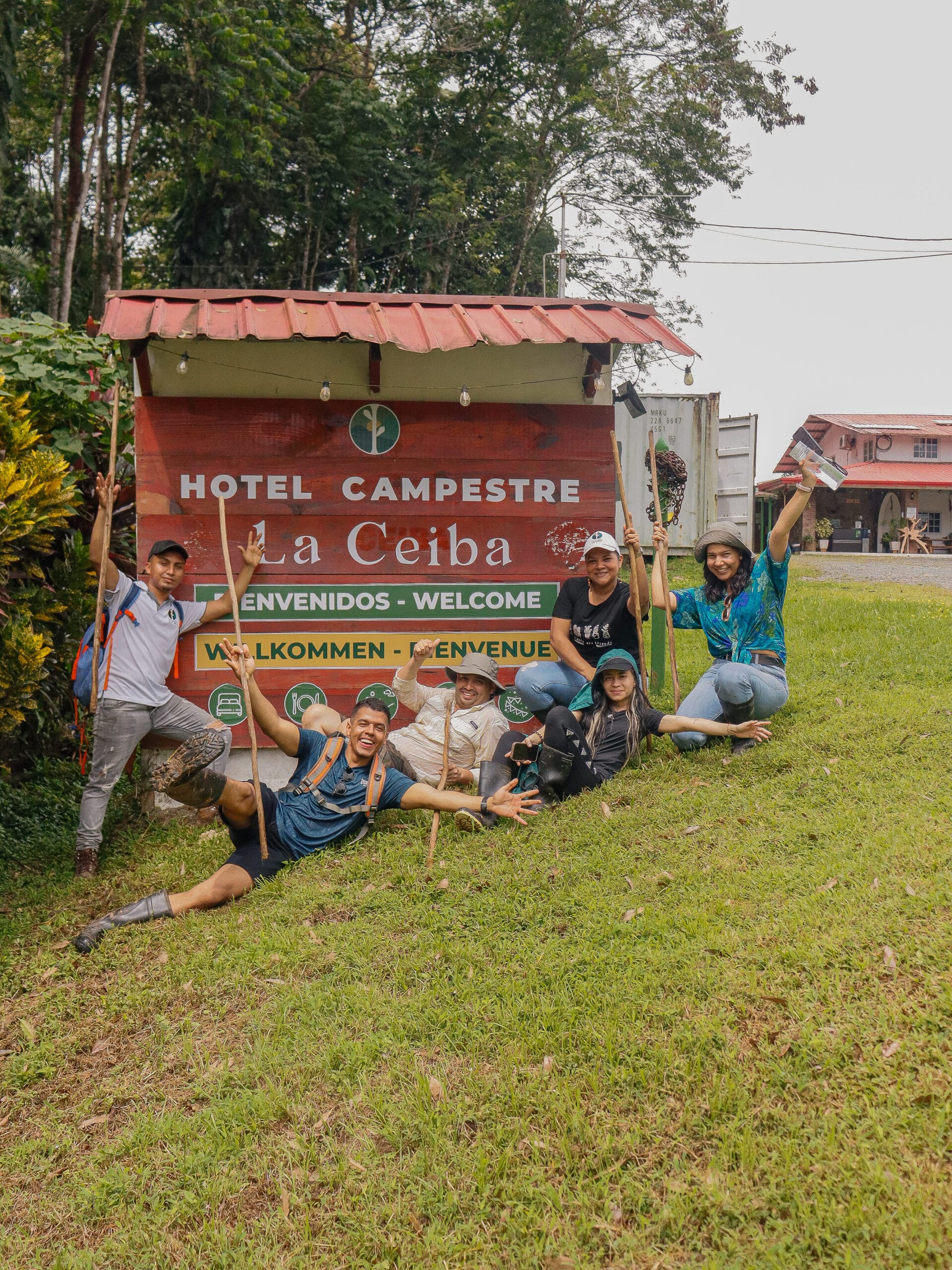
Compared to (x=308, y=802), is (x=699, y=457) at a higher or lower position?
higher

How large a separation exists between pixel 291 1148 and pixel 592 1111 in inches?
38.3

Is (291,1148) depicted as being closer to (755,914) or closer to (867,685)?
(755,914)

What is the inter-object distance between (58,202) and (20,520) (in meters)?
11.3

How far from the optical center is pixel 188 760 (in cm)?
464

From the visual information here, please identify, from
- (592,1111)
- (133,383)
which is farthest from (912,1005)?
(133,383)

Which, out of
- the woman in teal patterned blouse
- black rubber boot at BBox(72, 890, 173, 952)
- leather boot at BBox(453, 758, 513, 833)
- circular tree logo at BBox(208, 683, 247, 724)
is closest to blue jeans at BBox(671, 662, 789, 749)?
the woman in teal patterned blouse

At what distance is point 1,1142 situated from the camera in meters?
3.62

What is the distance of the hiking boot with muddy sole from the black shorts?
1.88ft

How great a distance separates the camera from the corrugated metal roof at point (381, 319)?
608cm

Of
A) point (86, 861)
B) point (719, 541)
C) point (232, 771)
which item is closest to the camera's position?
point (86, 861)

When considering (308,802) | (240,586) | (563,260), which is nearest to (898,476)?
(563,260)

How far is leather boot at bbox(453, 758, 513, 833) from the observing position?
564 cm

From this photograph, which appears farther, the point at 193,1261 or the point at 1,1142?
the point at 1,1142

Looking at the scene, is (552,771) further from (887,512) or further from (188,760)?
(887,512)
